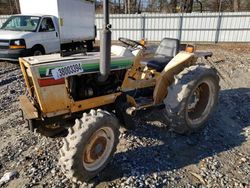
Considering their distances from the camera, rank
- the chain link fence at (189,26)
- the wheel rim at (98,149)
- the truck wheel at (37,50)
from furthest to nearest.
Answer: the chain link fence at (189,26) → the truck wheel at (37,50) → the wheel rim at (98,149)

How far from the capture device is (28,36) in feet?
30.4

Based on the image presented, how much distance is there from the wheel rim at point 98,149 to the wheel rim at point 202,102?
1.80 m

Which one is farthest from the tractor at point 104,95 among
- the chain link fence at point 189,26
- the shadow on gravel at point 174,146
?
the chain link fence at point 189,26

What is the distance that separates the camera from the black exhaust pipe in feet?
10.2

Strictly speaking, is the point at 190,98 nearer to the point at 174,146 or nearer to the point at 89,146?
the point at 174,146

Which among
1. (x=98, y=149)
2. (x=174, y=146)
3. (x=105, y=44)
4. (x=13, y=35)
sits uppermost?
(x=105, y=44)

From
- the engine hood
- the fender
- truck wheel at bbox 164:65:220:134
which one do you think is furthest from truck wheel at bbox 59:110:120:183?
the engine hood

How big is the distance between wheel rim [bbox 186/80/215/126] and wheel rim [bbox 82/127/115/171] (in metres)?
1.80

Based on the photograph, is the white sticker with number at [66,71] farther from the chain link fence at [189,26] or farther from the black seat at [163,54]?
the chain link fence at [189,26]

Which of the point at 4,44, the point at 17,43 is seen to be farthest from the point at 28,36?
the point at 4,44

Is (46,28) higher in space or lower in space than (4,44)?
higher

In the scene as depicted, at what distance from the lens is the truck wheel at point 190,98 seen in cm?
404

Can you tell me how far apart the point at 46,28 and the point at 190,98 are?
24.9 ft

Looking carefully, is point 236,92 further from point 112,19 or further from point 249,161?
point 112,19
